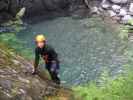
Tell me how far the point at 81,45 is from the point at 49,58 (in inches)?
338

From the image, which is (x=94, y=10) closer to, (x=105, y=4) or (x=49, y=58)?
(x=105, y=4)

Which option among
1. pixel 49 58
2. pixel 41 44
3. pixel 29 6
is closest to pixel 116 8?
pixel 29 6

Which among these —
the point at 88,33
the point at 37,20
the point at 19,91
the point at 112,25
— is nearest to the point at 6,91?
the point at 19,91

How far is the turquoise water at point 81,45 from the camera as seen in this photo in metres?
14.7

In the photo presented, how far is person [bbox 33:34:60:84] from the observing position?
9.80m

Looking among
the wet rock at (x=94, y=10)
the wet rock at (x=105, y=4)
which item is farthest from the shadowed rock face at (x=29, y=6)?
the wet rock at (x=105, y=4)

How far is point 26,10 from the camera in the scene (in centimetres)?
2495

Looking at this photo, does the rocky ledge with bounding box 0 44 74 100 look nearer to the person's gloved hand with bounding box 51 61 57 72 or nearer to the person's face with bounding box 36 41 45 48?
the person's gloved hand with bounding box 51 61 57 72

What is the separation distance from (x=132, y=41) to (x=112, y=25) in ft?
13.9

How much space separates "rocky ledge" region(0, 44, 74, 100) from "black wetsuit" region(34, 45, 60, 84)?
0.97 feet

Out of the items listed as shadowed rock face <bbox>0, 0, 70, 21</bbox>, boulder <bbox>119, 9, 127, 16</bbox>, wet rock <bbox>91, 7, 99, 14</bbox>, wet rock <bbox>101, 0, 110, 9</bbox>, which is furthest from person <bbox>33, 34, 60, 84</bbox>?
wet rock <bbox>101, 0, 110, 9</bbox>

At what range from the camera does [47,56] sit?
33.9 ft

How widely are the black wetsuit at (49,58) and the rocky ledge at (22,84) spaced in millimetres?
295

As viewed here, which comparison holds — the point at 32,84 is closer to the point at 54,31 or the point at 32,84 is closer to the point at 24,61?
the point at 24,61
